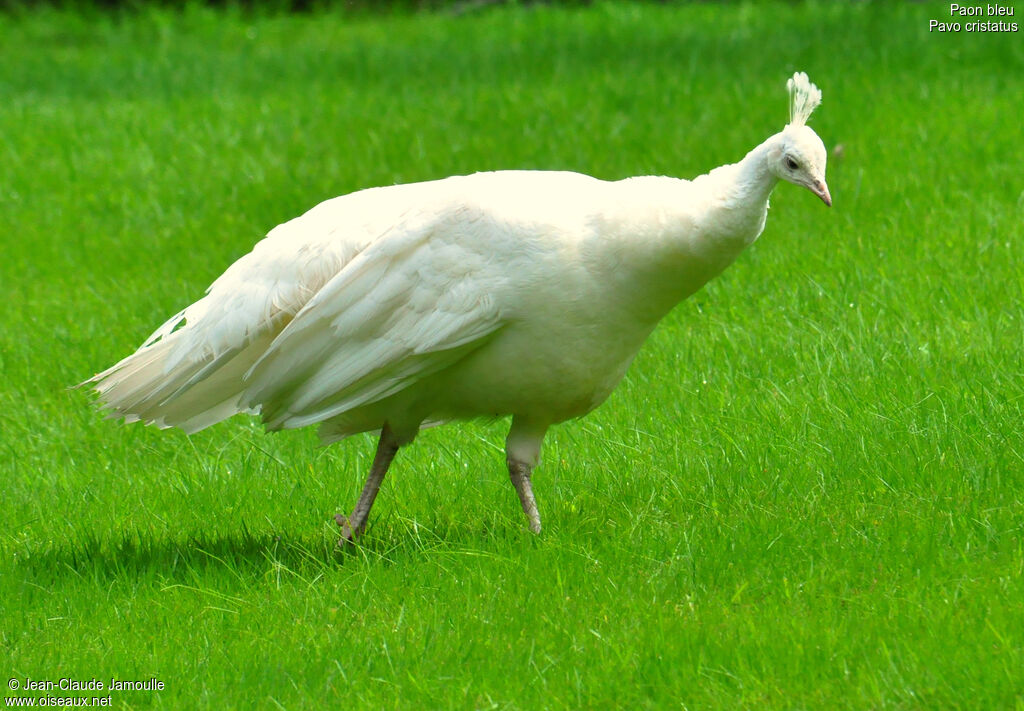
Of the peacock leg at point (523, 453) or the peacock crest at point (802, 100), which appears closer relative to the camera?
the peacock crest at point (802, 100)

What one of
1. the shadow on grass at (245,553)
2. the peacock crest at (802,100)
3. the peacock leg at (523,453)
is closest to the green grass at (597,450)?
the shadow on grass at (245,553)

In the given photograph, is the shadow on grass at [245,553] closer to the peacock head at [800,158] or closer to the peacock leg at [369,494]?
the peacock leg at [369,494]

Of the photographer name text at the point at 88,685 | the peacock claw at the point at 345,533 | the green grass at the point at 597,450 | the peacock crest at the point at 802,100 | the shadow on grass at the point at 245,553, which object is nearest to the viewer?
the green grass at the point at 597,450

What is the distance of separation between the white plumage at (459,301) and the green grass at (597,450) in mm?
506

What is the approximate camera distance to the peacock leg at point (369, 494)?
5410 mm

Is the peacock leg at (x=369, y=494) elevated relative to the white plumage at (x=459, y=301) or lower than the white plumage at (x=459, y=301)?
lower

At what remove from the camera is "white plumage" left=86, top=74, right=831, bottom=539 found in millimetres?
4863

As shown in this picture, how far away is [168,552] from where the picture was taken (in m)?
5.55

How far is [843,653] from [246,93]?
32.1 ft

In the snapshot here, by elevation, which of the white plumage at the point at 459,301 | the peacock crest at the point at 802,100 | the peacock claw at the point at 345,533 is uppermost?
the peacock crest at the point at 802,100

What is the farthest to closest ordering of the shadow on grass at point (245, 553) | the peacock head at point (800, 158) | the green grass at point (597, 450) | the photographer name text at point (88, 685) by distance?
the shadow on grass at point (245, 553), the peacock head at point (800, 158), the photographer name text at point (88, 685), the green grass at point (597, 450)

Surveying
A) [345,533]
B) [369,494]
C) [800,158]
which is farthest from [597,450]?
[800,158]

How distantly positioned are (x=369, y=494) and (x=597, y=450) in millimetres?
1119

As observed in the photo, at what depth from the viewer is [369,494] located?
18.0ft
